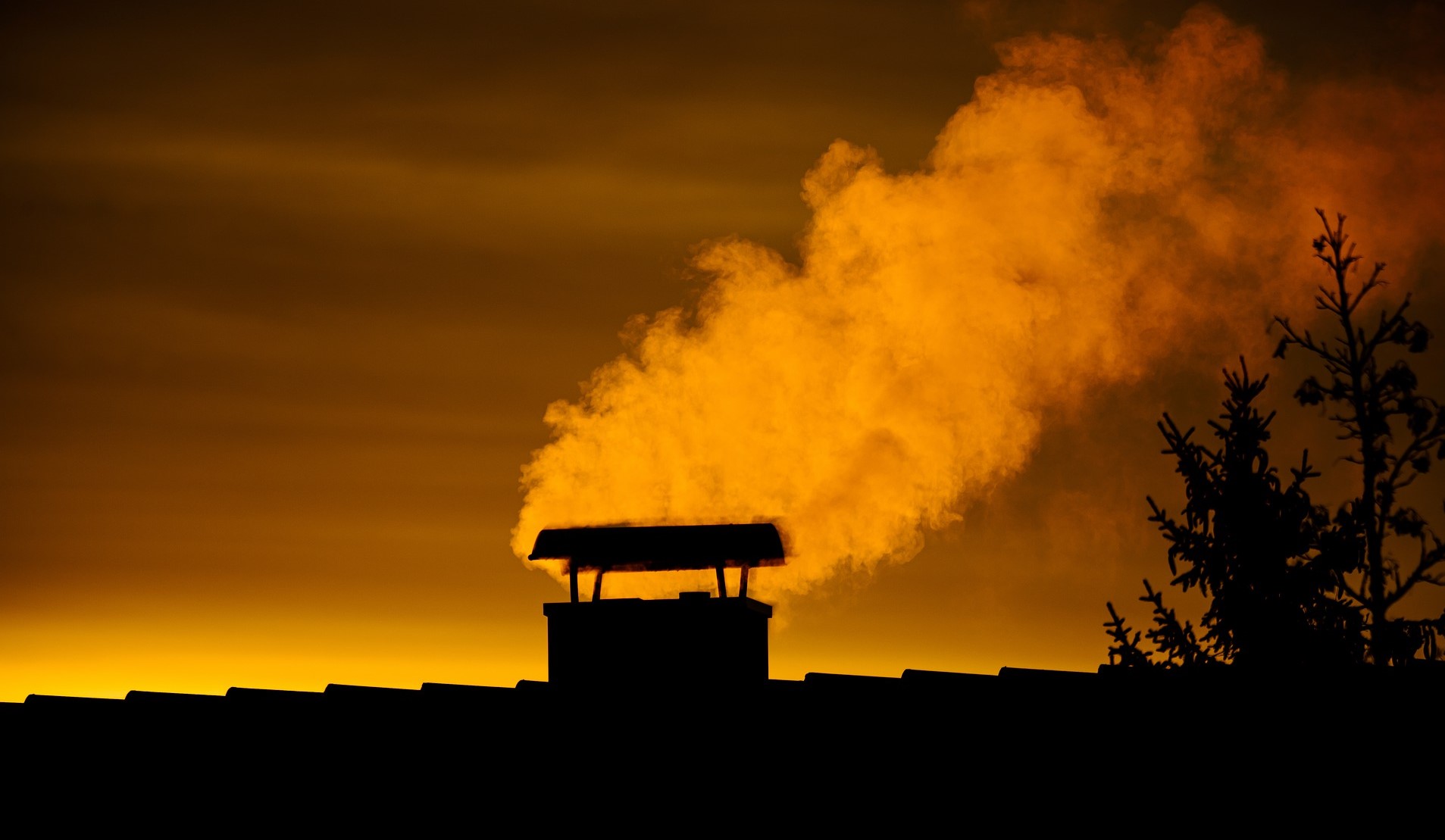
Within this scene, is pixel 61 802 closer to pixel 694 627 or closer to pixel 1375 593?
pixel 694 627

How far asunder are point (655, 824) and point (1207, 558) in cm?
902

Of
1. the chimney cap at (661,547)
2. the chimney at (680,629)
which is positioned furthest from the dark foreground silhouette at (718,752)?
the chimney cap at (661,547)

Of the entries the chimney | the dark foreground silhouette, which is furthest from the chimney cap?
the dark foreground silhouette

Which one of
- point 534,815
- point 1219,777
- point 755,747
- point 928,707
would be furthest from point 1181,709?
point 534,815

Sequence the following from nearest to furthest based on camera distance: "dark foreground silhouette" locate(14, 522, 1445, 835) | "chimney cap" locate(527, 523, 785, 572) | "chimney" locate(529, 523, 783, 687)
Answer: "dark foreground silhouette" locate(14, 522, 1445, 835) → "chimney" locate(529, 523, 783, 687) → "chimney cap" locate(527, 523, 785, 572)

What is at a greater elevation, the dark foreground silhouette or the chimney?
the chimney

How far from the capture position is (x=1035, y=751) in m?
8.37

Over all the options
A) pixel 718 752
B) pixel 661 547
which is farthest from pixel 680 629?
pixel 718 752

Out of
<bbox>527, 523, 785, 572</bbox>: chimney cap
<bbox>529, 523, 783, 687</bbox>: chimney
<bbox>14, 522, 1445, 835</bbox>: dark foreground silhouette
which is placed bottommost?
<bbox>14, 522, 1445, 835</bbox>: dark foreground silhouette

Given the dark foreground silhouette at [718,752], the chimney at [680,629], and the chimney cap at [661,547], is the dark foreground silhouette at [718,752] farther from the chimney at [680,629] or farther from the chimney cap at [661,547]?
the chimney cap at [661,547]

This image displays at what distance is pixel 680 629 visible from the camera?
11625 millimetres

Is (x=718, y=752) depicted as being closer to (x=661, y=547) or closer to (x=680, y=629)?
(x=680, y=629)

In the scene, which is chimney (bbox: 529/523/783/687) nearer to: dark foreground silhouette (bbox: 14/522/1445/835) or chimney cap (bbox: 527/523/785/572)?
chimney cap (bbox: 527/523/785/572)

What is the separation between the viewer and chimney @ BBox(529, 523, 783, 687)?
11562 millimetres
